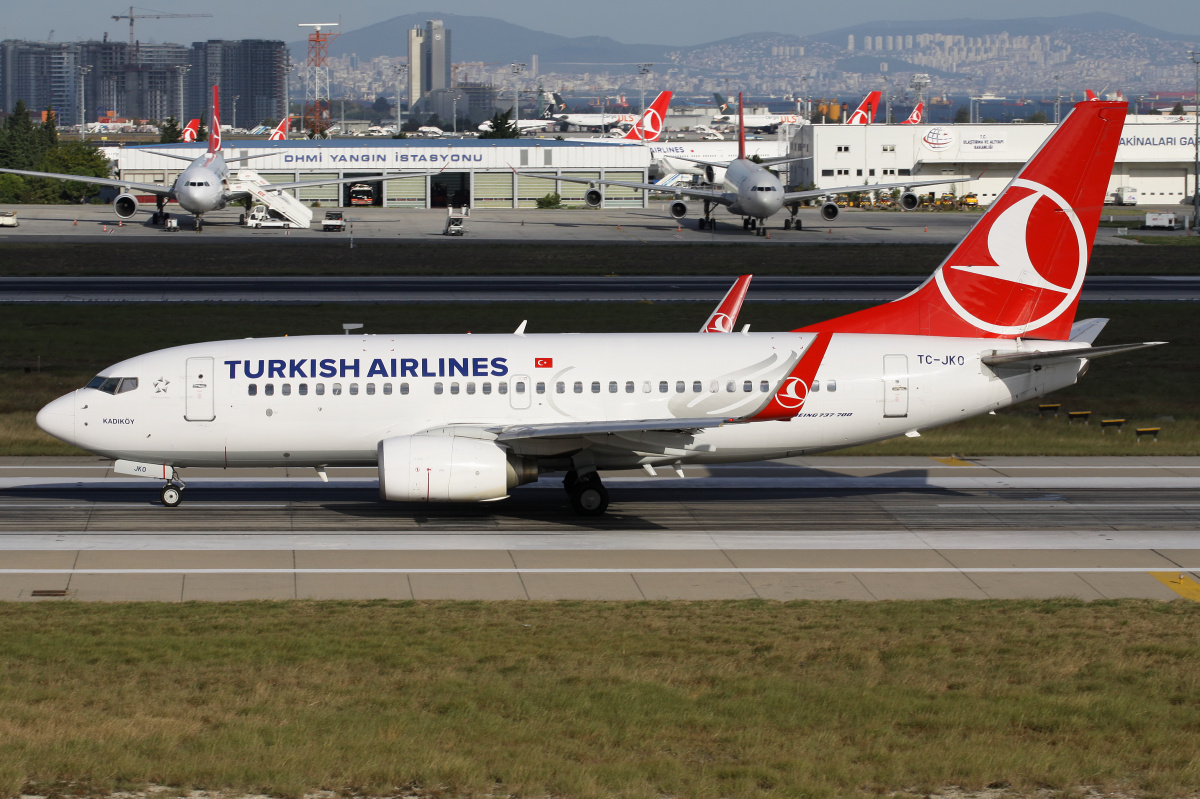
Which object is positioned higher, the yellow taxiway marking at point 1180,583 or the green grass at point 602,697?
the green grass at point 602,697

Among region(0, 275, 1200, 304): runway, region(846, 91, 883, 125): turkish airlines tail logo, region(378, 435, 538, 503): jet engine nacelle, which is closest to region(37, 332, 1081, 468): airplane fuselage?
region(378, 435, 538, 503): jet engine nacelle

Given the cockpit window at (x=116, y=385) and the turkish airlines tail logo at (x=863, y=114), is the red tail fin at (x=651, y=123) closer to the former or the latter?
the turkish airlines tail logo at (x=863, y=114)

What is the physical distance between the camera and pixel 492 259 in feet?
277

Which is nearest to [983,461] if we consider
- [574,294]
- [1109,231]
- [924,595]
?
[924,595]

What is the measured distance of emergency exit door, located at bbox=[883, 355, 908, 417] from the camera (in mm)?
28828

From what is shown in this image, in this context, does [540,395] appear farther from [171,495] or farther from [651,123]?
[651,123]

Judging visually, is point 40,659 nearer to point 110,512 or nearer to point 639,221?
point 110,512

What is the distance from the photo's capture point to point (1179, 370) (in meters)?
48.2

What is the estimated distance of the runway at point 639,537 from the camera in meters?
23.7

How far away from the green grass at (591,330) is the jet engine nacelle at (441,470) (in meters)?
15.3

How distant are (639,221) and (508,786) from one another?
107605 mm

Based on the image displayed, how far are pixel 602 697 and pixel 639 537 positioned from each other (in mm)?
11279

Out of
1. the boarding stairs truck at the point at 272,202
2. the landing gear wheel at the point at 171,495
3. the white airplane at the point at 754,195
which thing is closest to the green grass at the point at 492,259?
the white airplane at the point at 754,195

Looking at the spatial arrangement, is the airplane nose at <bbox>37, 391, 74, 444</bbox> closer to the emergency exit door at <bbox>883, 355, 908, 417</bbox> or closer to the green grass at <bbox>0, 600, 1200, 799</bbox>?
the green grass at <bbox>0, 600, 1200, 799</bbox>
